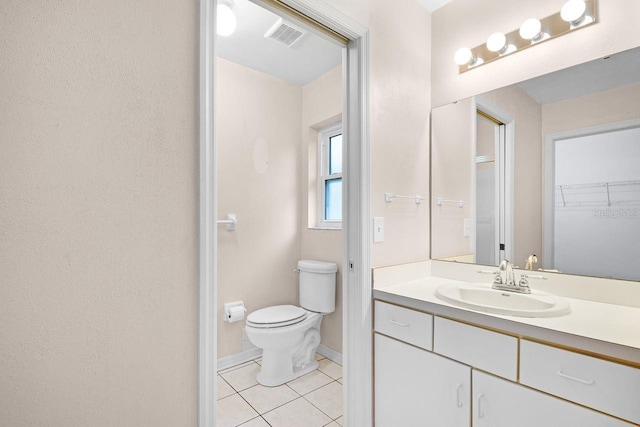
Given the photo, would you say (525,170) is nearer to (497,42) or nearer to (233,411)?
(497,42)

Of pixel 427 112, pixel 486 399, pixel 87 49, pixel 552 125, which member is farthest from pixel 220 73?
pixel 486 399

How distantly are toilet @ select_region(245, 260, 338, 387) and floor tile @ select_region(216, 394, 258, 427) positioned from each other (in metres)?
0.24

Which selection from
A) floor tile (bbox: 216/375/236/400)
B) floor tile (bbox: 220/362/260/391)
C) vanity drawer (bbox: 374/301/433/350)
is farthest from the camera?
floor tile (bbox: 220/362/260/391)

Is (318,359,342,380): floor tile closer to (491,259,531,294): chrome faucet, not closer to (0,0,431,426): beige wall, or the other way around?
(491,259,531,294): chrome faucet

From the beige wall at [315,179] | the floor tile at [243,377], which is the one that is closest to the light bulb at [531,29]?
the beige wall at [315,179]

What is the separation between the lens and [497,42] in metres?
1.60

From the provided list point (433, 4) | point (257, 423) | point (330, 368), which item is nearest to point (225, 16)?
point (433, 4)

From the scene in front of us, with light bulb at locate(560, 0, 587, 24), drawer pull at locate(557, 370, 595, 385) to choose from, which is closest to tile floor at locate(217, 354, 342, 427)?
drawer pull at locate(557, 370, 595, 385)

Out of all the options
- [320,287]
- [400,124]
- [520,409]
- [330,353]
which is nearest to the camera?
[520,409]

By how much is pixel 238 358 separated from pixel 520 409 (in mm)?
2036

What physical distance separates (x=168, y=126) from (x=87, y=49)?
259 mm

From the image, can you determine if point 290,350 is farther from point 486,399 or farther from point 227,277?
point 486,399

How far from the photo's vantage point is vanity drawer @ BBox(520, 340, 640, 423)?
34.1 inches

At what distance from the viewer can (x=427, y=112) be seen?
1.91 m
